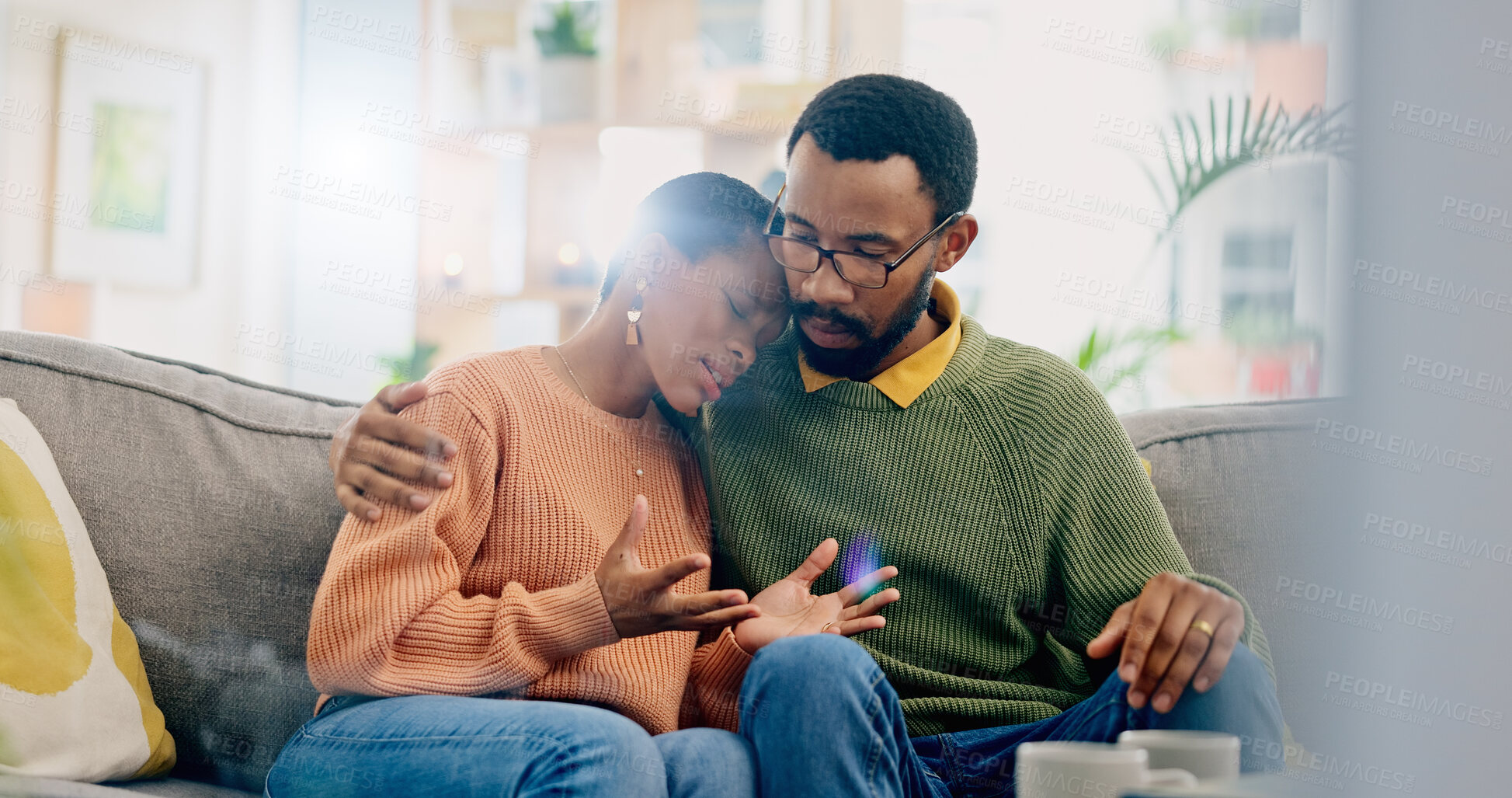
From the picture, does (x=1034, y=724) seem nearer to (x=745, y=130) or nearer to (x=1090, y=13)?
(x=745, y=130)

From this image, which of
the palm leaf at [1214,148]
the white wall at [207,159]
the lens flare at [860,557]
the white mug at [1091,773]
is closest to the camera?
the white mug at [1091,773]

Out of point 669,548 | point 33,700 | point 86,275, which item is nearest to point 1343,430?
point 669,548

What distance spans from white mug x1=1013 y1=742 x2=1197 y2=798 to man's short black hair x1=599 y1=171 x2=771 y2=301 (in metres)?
0.68

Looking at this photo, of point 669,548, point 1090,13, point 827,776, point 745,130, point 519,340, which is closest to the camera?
point 827,776

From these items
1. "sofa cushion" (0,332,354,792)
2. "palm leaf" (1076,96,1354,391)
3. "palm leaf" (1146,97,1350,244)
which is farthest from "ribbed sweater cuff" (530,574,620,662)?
"palm leaf" (1146,97,1350,244)

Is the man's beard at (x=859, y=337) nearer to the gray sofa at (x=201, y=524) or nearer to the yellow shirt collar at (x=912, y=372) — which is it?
the yellow shirt collar at (x=912, y=372)

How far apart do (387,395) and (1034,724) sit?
0.75 meters

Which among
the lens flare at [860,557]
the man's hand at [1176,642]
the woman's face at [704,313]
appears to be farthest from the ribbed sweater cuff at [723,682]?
the man's hand at [1176,642]

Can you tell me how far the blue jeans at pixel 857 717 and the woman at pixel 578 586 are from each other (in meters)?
0.06

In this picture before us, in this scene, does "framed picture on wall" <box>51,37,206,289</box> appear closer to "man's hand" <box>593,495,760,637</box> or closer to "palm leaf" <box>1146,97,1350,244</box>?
"man's hand" <box>593,495,760,637</box>

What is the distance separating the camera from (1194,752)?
70 cm

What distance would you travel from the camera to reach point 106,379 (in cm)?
125

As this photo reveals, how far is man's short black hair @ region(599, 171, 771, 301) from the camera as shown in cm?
118

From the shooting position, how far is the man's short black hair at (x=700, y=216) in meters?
1.18
